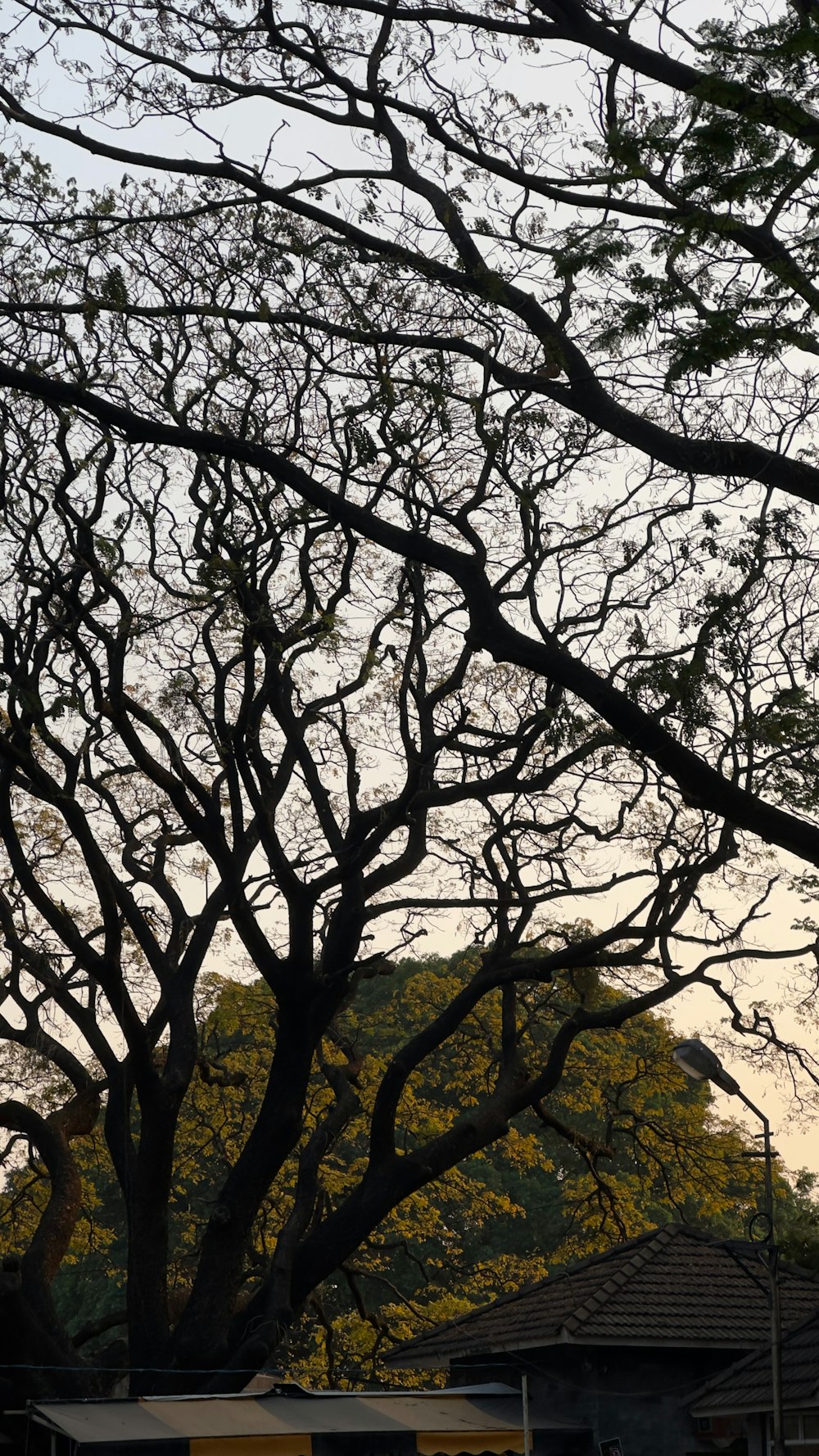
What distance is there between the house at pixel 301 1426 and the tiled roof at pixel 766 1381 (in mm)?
1648

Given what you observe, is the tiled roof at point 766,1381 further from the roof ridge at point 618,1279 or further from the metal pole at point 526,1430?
the metal pole at point 526,1430

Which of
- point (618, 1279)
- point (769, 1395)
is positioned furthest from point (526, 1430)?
point (769, 1395)

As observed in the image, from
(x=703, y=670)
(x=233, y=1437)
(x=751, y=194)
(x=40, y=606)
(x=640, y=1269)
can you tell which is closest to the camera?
(x=751, y=194)

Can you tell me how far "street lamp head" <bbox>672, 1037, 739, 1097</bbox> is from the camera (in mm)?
10391

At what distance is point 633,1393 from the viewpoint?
45.7 ft

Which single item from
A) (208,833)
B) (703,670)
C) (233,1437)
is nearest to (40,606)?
(208,833)

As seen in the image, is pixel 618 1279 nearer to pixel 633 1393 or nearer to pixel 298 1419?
pixel 633 1393

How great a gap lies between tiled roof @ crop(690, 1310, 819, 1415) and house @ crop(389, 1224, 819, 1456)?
0.84 feet

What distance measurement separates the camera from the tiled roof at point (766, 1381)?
11.2 meters

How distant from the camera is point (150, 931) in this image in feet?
46.1

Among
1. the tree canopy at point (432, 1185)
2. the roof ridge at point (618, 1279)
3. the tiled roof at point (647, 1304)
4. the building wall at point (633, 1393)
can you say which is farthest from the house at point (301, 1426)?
the tree canopy at point (432, 1185)

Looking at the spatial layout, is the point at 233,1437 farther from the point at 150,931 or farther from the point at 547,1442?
the point at 150,931

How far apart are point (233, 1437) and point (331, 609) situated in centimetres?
711

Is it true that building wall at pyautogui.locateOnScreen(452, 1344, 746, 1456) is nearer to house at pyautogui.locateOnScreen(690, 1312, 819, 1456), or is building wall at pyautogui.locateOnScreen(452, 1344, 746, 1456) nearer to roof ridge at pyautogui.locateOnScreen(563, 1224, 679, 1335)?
roof ridge at pyautogui.locateOnScreen(563, 1224, 679, 1335)
